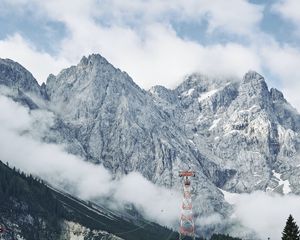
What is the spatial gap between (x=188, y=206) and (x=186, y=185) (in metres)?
6.12

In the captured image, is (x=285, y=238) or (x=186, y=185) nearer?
(x=285, y=238)

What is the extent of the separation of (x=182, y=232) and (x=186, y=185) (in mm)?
12288

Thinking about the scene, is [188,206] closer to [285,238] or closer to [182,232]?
[182,232]

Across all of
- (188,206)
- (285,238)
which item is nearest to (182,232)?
(188,206)

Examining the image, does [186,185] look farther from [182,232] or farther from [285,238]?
[285,238]

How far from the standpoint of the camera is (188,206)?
156 meters

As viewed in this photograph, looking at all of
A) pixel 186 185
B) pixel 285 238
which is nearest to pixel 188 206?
pixel 186 185

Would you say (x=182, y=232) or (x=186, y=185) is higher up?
(x=186, y=185)

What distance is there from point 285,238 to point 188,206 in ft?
204

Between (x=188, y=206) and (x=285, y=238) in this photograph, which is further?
(x=188, y=206)

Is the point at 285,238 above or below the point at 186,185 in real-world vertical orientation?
below

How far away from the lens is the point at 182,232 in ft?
486

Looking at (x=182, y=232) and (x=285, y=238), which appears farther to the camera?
(x=182, y=232)

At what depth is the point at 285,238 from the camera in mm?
95000
